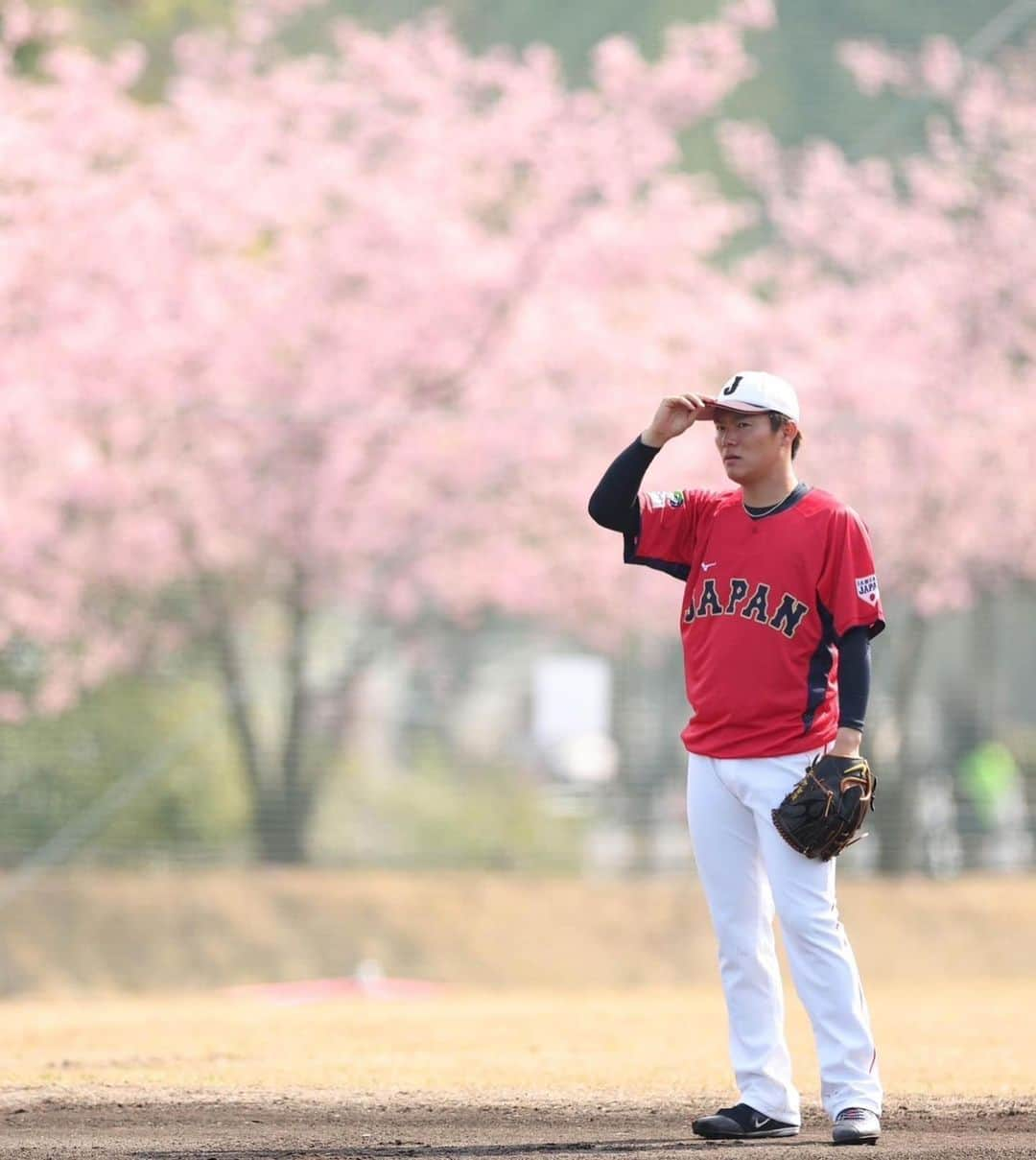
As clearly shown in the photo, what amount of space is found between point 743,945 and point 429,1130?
3.06 feet

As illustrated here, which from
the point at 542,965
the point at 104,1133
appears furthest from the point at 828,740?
the point at 542,965

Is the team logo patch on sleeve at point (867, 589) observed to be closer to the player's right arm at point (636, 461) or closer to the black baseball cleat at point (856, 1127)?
the player's right arm at point (636, 461)

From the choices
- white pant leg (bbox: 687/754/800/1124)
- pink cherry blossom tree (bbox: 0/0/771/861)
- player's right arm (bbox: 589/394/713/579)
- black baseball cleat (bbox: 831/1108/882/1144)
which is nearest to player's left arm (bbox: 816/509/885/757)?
white pant leg (bbox: 687/754/800/1124)

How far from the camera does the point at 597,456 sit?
49.6 feet

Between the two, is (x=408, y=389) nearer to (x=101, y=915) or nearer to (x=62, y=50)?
(x=62, y=50)

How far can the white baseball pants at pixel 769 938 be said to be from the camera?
184 inches

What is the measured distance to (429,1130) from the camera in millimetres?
5059

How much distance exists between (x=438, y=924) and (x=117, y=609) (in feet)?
10.2

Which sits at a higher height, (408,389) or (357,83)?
(357,83)

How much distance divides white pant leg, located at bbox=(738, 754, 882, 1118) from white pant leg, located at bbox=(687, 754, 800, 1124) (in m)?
0.12

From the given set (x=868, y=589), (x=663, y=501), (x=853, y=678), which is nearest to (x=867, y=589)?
(x=868, y=589)

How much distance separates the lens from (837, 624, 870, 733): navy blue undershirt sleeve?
15.4 ft

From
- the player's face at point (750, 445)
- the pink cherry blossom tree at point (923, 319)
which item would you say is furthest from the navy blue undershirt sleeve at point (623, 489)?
the pink cherry blossom tree at point (923, 319)

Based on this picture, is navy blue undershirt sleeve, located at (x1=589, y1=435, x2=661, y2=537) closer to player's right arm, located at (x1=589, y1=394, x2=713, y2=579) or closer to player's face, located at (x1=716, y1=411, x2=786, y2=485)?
player's right arm, located at (x1=589, y1=394, x2=713, y2=579)
